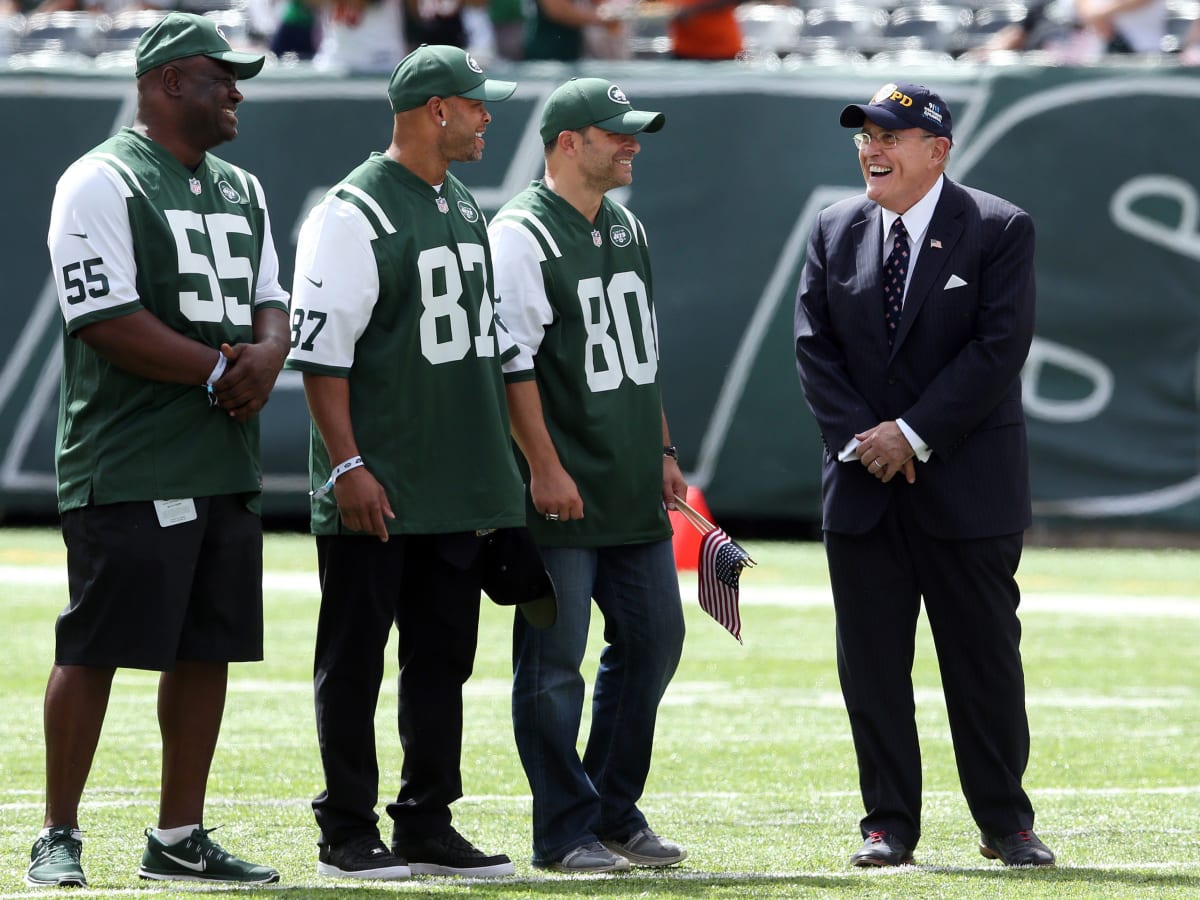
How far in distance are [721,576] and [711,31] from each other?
9838 mm

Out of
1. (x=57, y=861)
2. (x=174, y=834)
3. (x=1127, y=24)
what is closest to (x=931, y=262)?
(x=174, y=834)

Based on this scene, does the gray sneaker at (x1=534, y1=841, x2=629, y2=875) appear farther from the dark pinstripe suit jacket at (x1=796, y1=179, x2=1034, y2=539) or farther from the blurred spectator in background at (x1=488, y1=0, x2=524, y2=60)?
the blurred spectator in background at (x1=488, y1=0, x2=524, y2=60)

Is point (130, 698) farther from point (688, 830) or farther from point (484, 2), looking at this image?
point (484, 2)

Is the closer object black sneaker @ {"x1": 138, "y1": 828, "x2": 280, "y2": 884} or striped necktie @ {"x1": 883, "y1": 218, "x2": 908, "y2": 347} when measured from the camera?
black sneaker @ {"x1": 138, "y1": 828, "x2": 280, "y2": 884}

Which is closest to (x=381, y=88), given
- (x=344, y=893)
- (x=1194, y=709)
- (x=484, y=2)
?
(x=484, y=2)

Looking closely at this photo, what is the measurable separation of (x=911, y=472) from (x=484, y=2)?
10635mm

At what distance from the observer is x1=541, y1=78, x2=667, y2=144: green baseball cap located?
223 inches

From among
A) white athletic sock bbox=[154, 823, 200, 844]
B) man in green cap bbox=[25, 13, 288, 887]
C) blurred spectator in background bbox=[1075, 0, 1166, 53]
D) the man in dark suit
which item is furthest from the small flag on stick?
blurred spectator in background bbox=[1075, 0, 1166, 53]

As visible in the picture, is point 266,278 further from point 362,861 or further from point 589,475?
point 362,861

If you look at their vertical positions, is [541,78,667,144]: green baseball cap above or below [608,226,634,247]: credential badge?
above

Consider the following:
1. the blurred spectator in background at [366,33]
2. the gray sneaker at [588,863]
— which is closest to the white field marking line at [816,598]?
the blurred spectator in background at [366,33]

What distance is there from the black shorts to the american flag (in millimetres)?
1421

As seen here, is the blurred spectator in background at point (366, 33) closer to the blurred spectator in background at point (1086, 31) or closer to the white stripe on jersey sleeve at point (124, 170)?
the blurred spectator in background at point (1086, 31)

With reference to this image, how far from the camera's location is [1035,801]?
6.58 meters
